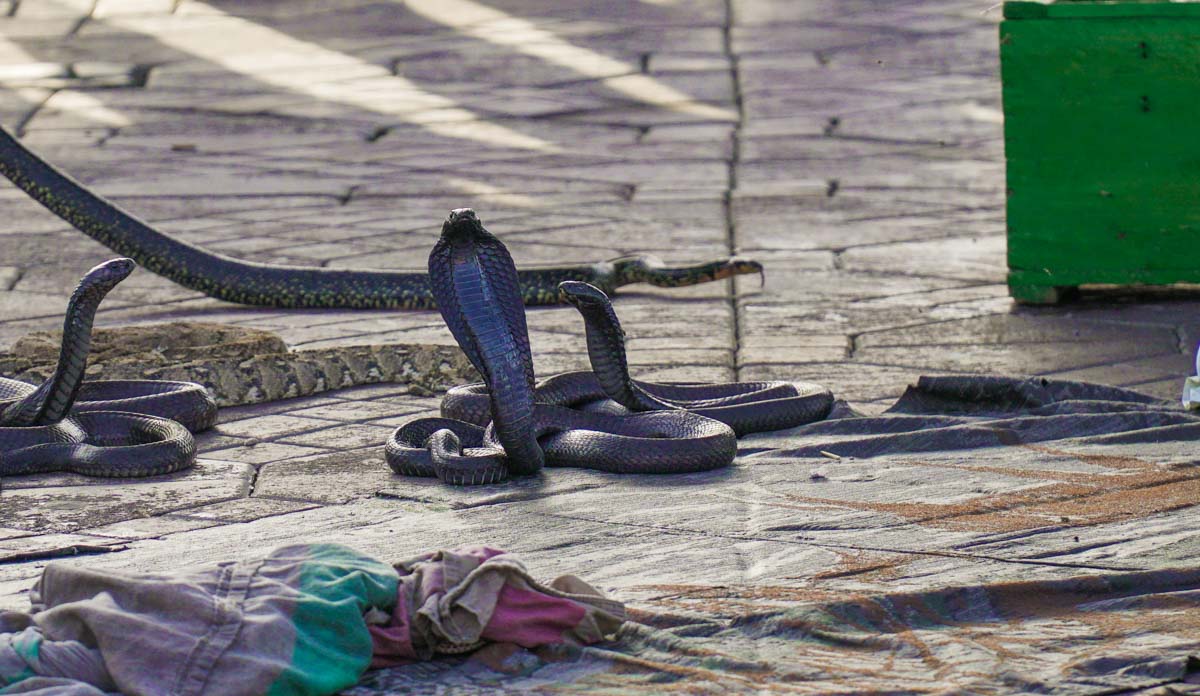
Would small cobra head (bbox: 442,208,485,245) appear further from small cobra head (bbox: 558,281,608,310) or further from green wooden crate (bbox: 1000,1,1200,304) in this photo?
green wooden crate (bbox: 1000,1,1200,304)

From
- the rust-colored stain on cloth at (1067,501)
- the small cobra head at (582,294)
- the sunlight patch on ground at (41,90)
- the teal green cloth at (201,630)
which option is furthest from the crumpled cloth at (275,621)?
the sunlight patch on ground at (41,90)

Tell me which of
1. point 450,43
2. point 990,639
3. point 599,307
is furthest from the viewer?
point 450,43

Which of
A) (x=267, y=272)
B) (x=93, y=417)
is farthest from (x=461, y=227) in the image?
(x=267, y=272)

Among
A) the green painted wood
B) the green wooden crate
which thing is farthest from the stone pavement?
the green painted wood

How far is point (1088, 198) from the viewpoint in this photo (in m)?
6.33

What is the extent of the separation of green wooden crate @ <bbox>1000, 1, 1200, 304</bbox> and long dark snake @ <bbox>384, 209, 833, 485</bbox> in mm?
1880

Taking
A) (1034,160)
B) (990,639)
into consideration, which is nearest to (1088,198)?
Result: (1034,160)

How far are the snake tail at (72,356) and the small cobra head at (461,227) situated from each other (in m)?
0.90

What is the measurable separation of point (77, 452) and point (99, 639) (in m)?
1.81

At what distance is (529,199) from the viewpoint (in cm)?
878

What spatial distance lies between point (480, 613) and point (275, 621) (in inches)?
11.5

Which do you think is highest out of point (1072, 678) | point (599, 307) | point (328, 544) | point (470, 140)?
point (470, 140)

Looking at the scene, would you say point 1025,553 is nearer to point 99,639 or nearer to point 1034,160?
point 99,639

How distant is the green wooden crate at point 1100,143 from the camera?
246 inches
